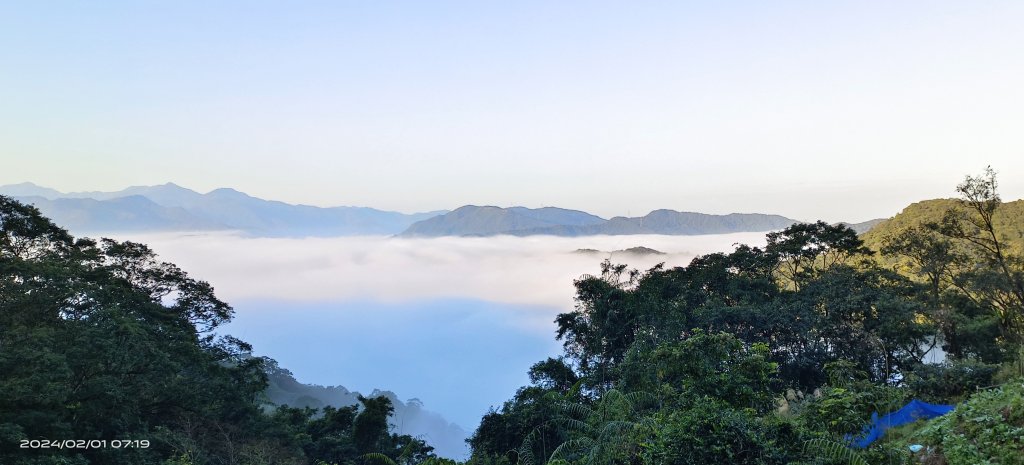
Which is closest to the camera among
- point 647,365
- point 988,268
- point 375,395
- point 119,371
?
point 119,371

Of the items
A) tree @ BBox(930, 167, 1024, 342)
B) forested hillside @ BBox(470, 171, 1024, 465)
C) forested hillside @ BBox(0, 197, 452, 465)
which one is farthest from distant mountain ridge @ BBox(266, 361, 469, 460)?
tree @ BBox(930, 167, 1024, 342)

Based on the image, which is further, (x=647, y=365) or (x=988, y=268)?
(x=988, y=268)

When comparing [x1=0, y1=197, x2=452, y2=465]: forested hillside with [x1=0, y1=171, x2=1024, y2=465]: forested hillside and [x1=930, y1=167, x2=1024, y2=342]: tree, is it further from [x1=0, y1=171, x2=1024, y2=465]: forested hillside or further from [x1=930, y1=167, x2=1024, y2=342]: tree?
[x1=930, y1=167, x2=1024, y2=342]: tree

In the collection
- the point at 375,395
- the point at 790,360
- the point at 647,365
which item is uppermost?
the point at 647,365

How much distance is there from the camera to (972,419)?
250 inches

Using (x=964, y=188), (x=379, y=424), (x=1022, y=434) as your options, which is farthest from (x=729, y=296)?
(x=1022, y=434)

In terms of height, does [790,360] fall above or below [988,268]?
below

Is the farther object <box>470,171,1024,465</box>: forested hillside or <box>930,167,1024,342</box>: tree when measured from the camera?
<box>930,167,1024,342</box>: tree

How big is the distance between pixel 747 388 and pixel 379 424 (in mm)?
23466

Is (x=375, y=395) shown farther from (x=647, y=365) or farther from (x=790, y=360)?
(x=647, y=365)

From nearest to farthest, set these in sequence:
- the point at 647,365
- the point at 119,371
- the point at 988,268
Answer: the point at 119,371 → the point at 647,365 → the point at 988,268

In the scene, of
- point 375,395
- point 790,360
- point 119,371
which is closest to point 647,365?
point 790,360

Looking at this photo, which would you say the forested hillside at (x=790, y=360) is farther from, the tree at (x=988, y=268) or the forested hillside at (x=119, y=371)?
the forested hillside at (x=119, y=371)

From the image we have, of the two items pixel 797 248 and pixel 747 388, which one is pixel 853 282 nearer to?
pixel 797 248
